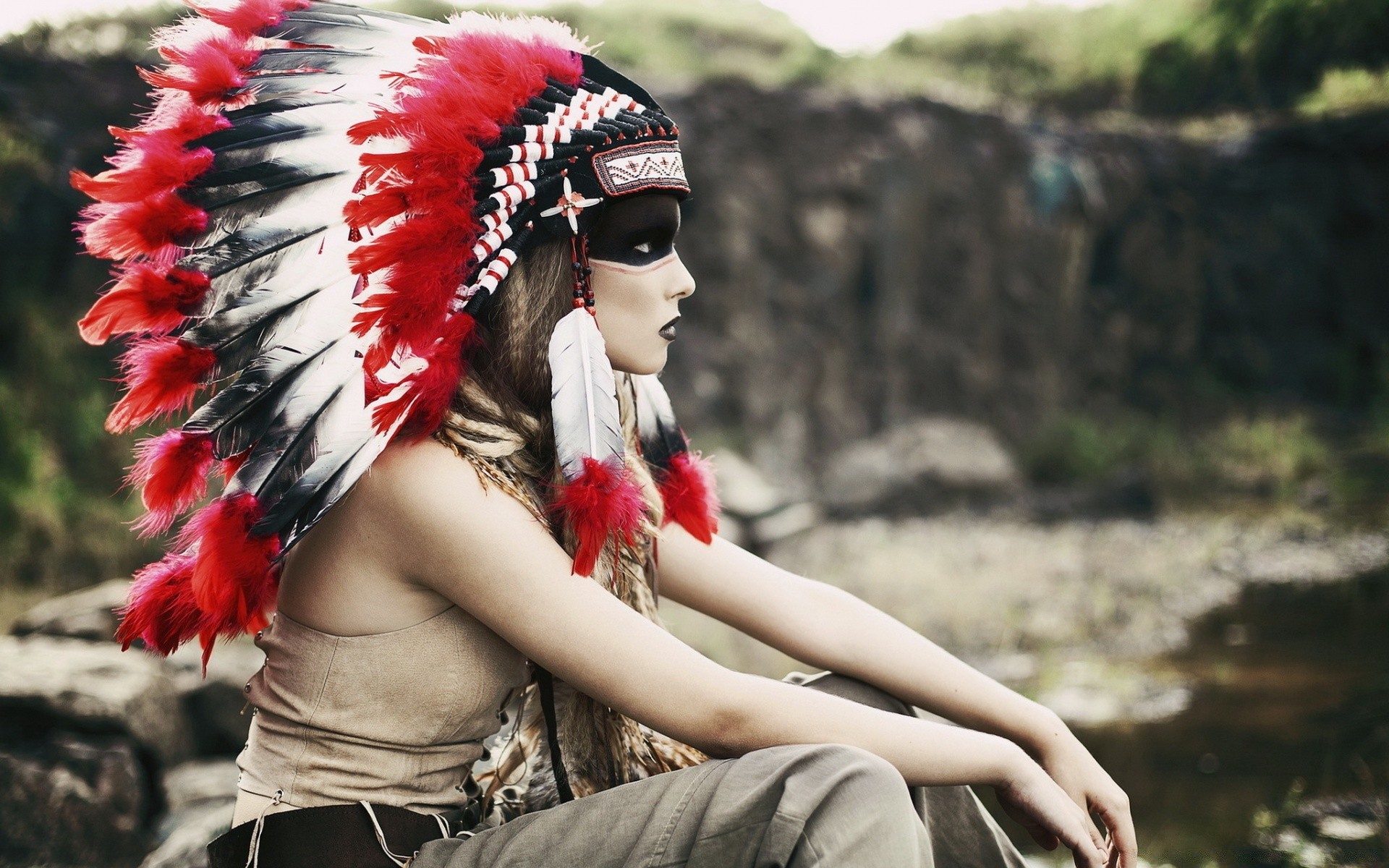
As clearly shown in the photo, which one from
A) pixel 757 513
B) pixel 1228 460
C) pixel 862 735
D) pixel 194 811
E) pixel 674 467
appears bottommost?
pixel 1228 460

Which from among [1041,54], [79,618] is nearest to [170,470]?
[79,618]

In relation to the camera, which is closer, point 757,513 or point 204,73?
point 204,73

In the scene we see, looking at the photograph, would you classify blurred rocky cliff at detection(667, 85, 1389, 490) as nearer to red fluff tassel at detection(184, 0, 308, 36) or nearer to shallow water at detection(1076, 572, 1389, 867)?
shallow water at detection(1076, 572, 1389, 867)

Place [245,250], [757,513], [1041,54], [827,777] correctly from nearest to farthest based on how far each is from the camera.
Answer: [827,777] → [245,250] → [757,513] → [1041,54]

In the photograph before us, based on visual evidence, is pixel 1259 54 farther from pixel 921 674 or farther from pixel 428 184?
pixel 428 184

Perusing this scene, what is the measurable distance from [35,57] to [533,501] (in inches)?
303

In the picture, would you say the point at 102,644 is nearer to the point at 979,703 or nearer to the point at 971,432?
the point at 979,703

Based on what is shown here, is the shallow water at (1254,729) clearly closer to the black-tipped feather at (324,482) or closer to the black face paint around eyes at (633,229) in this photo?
the black face paint around eyes at (633,229)

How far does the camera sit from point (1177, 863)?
8.66 feet

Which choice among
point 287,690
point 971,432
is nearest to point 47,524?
point 287,690

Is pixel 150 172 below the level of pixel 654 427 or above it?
above

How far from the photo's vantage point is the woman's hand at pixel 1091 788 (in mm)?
1738

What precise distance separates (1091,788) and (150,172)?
179 cm

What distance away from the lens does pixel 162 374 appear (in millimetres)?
1549
